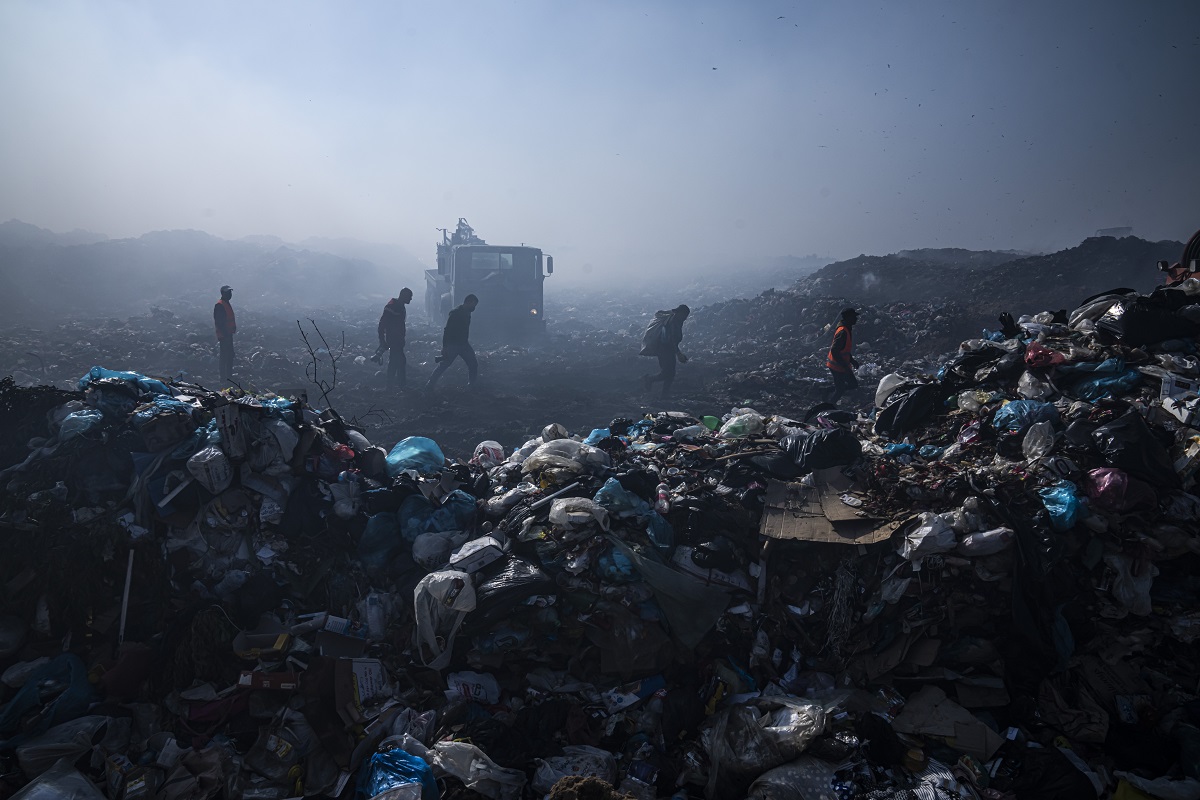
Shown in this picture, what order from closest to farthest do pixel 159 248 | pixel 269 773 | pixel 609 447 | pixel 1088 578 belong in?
pixel 269 773 < pixel 1088 578 < pixel 609 447 < pixel 159 248

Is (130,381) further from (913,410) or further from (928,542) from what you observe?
(913,410)

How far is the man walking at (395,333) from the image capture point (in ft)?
31.0

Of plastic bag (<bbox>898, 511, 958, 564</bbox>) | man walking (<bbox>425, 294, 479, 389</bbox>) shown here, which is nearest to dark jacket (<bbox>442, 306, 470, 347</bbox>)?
man walking (<bbox>425, 294, 479, 389</bbox>)

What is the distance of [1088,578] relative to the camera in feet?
9.71

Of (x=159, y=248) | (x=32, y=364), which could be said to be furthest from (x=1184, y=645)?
(x=159, y=248)

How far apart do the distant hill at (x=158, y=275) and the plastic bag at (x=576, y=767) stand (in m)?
20.9

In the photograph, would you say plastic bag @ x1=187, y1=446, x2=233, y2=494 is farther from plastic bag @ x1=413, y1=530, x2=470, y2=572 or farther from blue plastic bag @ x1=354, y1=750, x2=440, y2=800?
blue plastic bag @ x1=354, y1=750, x2=440, y2=800

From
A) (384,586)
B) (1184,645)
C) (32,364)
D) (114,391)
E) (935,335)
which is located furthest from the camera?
(935,335)

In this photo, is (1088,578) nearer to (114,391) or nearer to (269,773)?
(269,773)

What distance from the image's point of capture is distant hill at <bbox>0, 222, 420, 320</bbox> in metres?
20.3

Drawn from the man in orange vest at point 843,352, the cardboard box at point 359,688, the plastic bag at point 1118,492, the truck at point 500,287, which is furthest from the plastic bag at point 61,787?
the truck at point 500,287

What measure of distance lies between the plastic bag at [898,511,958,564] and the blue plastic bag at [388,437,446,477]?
3075 millimetres

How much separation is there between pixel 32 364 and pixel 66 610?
10886 mm

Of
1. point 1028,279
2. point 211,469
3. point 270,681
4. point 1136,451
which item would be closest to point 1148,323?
point 1136,451
